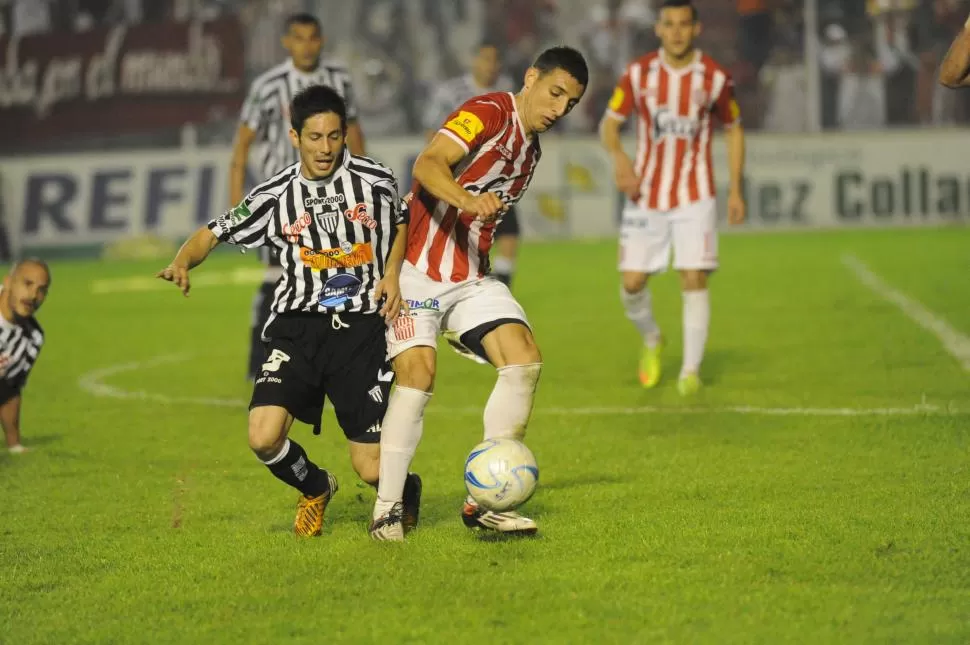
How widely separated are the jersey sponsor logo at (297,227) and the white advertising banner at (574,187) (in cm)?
1628

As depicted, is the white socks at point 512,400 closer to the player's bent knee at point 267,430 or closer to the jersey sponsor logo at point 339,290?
the jersey sponsor logo at point 339,290

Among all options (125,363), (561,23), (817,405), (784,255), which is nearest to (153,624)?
(817,405)

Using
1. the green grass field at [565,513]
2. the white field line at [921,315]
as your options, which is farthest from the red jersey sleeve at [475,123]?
the white field line at [921,315]

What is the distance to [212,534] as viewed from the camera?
5496 millimetres

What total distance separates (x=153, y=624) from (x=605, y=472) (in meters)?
2.65

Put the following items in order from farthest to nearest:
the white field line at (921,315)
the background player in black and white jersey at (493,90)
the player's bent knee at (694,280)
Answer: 1. the background player in black and white jersey at (493,90)
2. the white field line at (921,315)
3. the player's bent knee at (694,280)

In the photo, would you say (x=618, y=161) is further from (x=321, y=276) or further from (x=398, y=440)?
(x=398, y=440)

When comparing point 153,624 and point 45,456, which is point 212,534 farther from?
point 45,456

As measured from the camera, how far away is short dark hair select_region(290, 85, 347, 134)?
17.6 feet

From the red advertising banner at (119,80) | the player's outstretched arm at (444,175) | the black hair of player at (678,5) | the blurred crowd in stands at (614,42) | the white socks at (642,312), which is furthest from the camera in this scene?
the red advertising banner at (119,80)

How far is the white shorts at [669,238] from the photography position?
29.9 ft

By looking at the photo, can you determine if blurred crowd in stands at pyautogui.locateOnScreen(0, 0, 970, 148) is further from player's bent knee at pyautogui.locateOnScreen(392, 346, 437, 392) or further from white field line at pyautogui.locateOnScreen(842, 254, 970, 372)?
player's bent knee at pyautogui.locateOnScreen(392, 346, 437, 392)

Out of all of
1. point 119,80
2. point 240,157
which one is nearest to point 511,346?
point 240,157

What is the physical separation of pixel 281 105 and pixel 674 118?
2352mm
